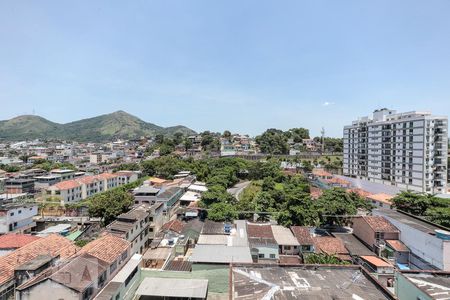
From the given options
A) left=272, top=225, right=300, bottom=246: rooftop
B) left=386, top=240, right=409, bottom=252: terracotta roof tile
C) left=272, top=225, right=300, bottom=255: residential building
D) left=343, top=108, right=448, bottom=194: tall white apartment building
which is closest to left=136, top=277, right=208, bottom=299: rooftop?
left=272, top=225, right=300, bottom=255: residential building

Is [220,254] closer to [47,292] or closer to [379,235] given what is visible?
[47,292]

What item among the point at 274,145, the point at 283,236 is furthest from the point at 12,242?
the point at 274,145

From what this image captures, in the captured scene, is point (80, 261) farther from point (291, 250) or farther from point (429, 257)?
point (429, 257)

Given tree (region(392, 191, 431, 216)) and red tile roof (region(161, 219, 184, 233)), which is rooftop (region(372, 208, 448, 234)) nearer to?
tree (region(392, 191, 431, 216))

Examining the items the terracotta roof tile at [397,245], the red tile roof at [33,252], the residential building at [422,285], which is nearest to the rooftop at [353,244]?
the terracotta roof tile at [397,245]

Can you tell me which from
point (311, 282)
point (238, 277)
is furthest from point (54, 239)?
point (311, 282)

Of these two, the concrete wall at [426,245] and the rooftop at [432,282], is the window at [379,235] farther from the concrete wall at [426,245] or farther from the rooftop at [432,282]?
the rooftop at [432,282]

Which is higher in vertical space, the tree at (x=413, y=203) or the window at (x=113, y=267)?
the tree at (x=413, y=203)
